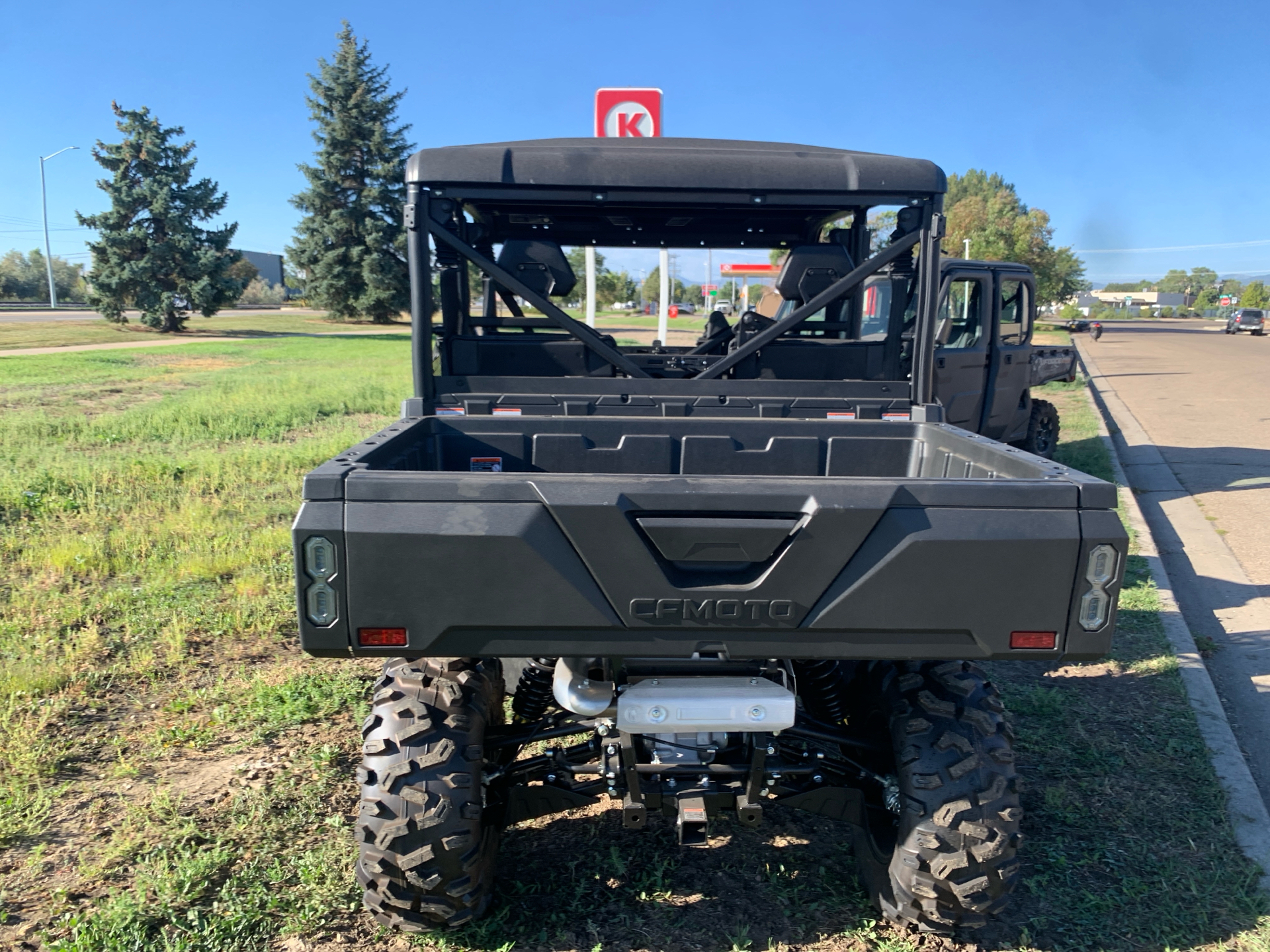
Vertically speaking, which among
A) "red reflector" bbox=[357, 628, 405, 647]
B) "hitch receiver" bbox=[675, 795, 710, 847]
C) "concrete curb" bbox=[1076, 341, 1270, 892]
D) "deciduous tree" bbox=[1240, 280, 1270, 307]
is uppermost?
"deciduous tree" bbox=[1240, 280, 1270, 307]

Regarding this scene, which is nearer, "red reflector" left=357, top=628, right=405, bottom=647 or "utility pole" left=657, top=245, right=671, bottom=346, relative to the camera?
"red reflector" left=357, top=628, right=405, bottom=647

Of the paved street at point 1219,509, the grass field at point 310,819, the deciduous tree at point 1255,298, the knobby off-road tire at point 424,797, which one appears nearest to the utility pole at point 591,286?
the grass field at point 310,819

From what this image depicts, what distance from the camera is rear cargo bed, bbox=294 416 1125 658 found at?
2.22 metres

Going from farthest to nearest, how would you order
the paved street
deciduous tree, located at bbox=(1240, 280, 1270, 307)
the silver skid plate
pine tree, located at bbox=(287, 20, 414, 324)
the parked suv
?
1. deciduous tree, located at bbox=(1240, 280, 1270, 307)
2. the parked suv
3. pine tree, located at bbox=(287, 20, 414, 324)
4. the paved street
5. the silver skid plate

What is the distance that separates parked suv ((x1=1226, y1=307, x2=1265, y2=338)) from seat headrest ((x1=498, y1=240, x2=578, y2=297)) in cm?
6148

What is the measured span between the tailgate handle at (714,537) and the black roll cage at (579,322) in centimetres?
164

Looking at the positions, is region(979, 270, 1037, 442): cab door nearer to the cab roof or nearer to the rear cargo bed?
the cab roof

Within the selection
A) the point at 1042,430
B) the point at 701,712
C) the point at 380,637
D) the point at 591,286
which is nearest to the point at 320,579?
the point at 380,637

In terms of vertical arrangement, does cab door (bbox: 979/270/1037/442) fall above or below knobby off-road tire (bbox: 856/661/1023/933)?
above

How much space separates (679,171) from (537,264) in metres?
0.79

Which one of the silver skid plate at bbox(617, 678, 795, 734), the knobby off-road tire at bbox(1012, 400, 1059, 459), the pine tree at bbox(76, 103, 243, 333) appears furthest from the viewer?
the pine tree at bbox(76, 103, 243, 333)

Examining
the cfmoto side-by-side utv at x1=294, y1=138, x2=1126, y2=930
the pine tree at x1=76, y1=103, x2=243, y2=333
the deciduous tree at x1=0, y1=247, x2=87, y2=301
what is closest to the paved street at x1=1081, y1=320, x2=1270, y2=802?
the cfmoto side-by-side utv at x1=294, y1=138, x2=1126, y2=930

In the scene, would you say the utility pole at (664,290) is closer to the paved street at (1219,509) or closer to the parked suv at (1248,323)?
the paved street at (1219,509)

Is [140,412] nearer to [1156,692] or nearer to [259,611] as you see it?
[259,611]
